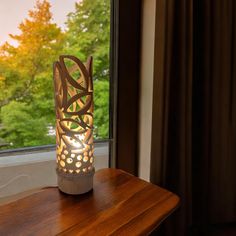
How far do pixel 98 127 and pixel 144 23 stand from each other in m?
0.52

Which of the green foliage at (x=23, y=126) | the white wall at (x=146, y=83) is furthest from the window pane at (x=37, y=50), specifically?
the white wall at (x=146, y=83)

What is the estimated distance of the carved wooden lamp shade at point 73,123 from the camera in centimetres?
92

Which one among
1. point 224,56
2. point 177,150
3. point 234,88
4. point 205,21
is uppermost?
point 205,21

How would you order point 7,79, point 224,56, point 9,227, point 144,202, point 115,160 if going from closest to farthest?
point 9,227 < point 144,202 < point 7,79 < point 224,56 < point 115,160

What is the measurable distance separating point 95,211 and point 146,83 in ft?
2.09

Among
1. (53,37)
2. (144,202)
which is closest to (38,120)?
(53,37)

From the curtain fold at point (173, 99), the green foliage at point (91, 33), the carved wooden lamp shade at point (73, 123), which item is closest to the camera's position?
the carved wooden lamp shade at point (73, 123)

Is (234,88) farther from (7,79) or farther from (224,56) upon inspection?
(7,79)

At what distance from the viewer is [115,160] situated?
1356 millimetres

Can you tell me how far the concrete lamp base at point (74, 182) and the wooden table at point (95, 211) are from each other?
0.8 inches

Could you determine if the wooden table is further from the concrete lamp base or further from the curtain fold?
the curtain fold

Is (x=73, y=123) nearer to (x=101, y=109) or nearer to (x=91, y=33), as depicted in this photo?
(x=101, y=109)

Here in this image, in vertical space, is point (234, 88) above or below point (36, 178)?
above

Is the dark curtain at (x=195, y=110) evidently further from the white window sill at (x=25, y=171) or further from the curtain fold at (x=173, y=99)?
the white window sill at (x=25, y=171)
